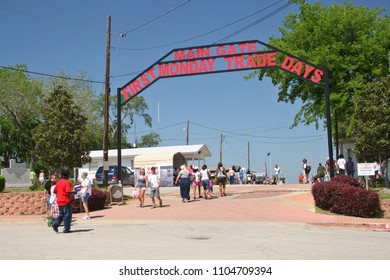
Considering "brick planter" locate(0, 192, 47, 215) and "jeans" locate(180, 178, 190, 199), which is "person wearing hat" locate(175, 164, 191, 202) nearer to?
"jeans" locate(180, 178, 190, 199)

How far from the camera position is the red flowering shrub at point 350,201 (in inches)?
597

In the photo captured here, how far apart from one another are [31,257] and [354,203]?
10.9 m

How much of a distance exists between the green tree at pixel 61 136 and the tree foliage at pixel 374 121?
1515 centimetres

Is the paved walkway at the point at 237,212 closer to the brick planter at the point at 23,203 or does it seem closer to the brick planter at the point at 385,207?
the brick planter at the point at 23,203

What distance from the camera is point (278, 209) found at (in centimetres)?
1689

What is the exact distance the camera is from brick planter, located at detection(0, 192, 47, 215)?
1853 centimetres

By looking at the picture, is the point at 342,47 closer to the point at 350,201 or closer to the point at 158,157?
the point at 350,201

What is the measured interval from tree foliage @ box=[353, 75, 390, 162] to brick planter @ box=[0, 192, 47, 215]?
47.4ft

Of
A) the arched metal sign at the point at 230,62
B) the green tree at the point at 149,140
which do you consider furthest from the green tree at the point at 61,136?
the green tree at the point at 149,140

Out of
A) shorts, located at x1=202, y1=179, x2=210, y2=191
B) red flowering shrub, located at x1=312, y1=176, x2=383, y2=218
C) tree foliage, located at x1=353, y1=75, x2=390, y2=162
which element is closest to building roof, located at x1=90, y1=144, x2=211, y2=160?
shorts, located at x1=202, y1=179, x2=210, y2=191

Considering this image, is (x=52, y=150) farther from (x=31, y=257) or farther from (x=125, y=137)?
(x=125, y=137)

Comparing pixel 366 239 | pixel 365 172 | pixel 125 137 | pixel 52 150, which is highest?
pixel 125 137

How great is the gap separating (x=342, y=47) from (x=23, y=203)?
18430 mm

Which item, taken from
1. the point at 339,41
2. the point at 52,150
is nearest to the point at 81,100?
the point at 52,150
